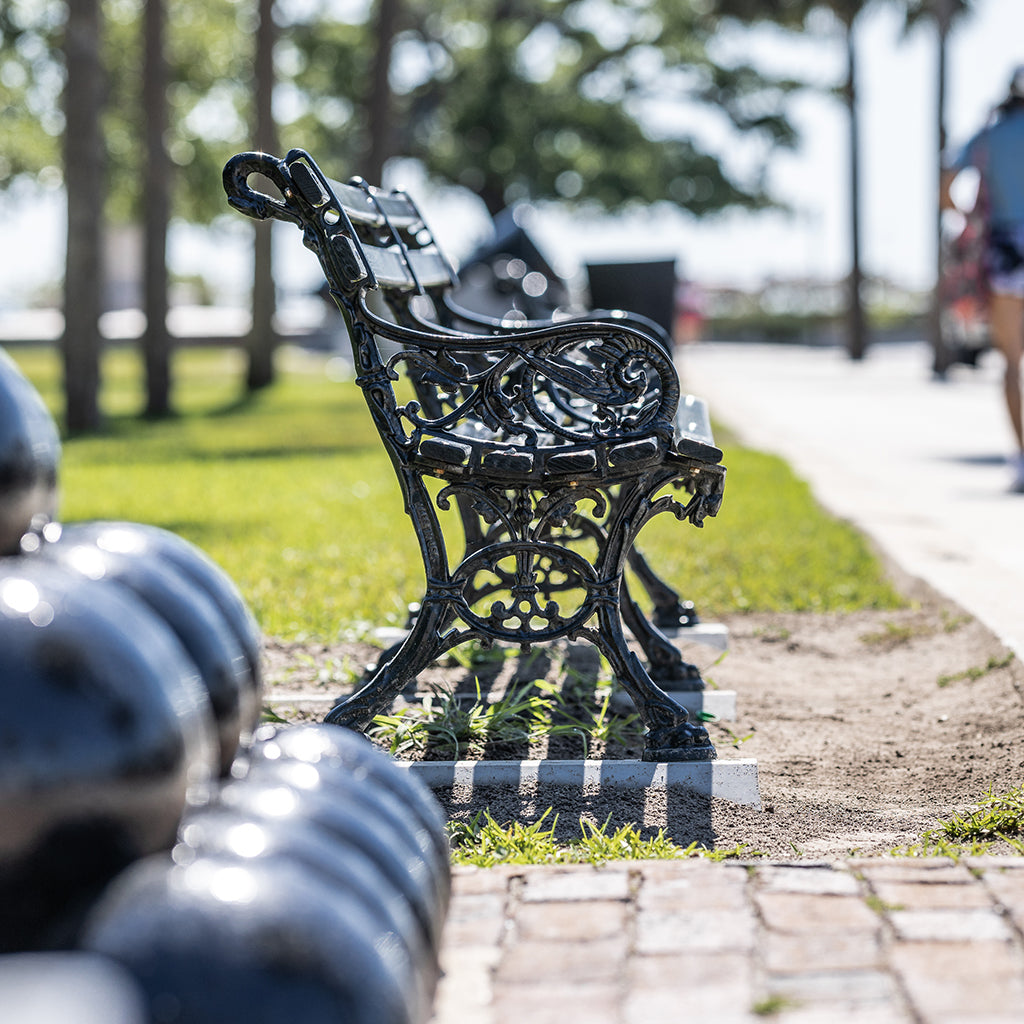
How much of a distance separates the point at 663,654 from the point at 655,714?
0.72 metres

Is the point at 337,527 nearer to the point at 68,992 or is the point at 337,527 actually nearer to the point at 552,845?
the point at 552,845

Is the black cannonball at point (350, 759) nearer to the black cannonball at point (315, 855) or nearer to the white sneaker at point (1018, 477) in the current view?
the black cannonball at point (315, 855)

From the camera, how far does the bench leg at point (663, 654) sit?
4.07 m

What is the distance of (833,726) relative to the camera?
13.3 feet

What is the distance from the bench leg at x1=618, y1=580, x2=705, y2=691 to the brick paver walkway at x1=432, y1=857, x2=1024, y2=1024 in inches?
58.8

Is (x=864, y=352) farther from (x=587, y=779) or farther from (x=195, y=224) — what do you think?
(x=587, y=779)

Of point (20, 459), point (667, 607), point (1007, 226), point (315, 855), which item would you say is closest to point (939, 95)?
point (1007, 226)

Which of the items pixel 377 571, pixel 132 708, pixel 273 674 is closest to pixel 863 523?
pixel 377 571

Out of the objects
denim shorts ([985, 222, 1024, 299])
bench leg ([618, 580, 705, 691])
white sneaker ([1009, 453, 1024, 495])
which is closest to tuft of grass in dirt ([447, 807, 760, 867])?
bench leg ([618, 580, 705, 691])

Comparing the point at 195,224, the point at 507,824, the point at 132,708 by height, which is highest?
the point at 195,224

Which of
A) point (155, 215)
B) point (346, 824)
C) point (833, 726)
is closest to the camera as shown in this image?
point (346, 824)

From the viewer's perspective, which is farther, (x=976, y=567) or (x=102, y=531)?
(x=976, y=567)

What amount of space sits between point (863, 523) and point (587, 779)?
4029 mm

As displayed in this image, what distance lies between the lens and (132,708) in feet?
5.41
